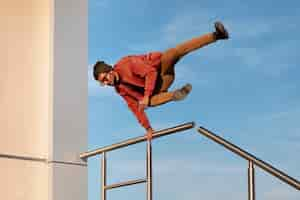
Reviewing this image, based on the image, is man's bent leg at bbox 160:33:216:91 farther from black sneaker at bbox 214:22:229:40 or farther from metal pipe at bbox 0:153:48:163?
metal pipe at bbox 0:153:48:163

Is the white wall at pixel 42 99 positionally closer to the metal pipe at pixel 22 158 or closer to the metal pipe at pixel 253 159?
the metal pipe at pixel 22 158

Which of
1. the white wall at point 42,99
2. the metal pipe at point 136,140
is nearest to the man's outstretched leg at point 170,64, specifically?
the metal pipe at point 136,140

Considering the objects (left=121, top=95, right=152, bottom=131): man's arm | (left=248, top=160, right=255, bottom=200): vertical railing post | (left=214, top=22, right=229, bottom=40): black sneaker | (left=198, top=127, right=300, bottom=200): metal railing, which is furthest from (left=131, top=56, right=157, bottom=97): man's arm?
(left=248, top=160, right=255, bottom=200): vertical railing post

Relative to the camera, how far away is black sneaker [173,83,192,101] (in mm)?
4922

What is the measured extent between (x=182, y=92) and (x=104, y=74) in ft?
1.94

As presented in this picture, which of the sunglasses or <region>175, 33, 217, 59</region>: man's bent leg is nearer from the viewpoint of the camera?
<region>175, 33, 217, 59</region>: man's bent leg

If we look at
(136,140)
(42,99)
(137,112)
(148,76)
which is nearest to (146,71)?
(148,76)

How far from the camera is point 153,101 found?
509cm

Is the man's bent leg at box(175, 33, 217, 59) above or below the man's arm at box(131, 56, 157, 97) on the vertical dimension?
above

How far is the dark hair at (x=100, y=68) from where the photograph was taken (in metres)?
5.20

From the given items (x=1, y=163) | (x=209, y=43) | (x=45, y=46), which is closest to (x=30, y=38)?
(x=45, y=46)

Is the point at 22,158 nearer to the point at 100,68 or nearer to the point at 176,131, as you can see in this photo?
the point at 100,68

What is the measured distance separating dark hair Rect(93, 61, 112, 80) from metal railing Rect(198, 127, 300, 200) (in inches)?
35.9

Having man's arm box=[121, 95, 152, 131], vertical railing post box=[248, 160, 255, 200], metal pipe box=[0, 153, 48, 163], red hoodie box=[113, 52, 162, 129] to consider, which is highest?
red hoodie box=[113, 52, 162, 129]
